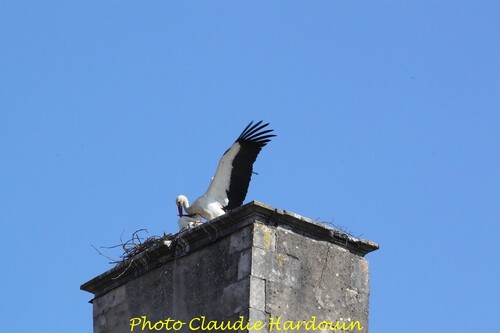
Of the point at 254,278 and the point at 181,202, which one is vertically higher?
the point at 181,202

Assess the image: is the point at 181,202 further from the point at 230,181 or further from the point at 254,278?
the point at 254,278

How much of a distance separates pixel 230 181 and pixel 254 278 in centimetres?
418

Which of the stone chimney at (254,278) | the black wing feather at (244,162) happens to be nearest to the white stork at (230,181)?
the black wing feather at (244,162)

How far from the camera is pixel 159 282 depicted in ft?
24.8

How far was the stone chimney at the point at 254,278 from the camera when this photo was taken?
6883 millimetres

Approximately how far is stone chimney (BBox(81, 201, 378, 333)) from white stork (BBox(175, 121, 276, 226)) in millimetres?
3204

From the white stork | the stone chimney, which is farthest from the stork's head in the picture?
the stone chimney

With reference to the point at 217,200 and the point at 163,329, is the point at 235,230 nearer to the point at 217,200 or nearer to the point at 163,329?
the point at 163,329

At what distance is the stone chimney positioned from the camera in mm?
6883

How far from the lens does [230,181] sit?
1100cm

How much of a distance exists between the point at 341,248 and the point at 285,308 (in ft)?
2.04

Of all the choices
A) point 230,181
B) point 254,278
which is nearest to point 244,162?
point 230,181

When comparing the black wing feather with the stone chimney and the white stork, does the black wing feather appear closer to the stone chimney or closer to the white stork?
the white stork

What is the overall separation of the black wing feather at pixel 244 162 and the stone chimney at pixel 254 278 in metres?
3.27
